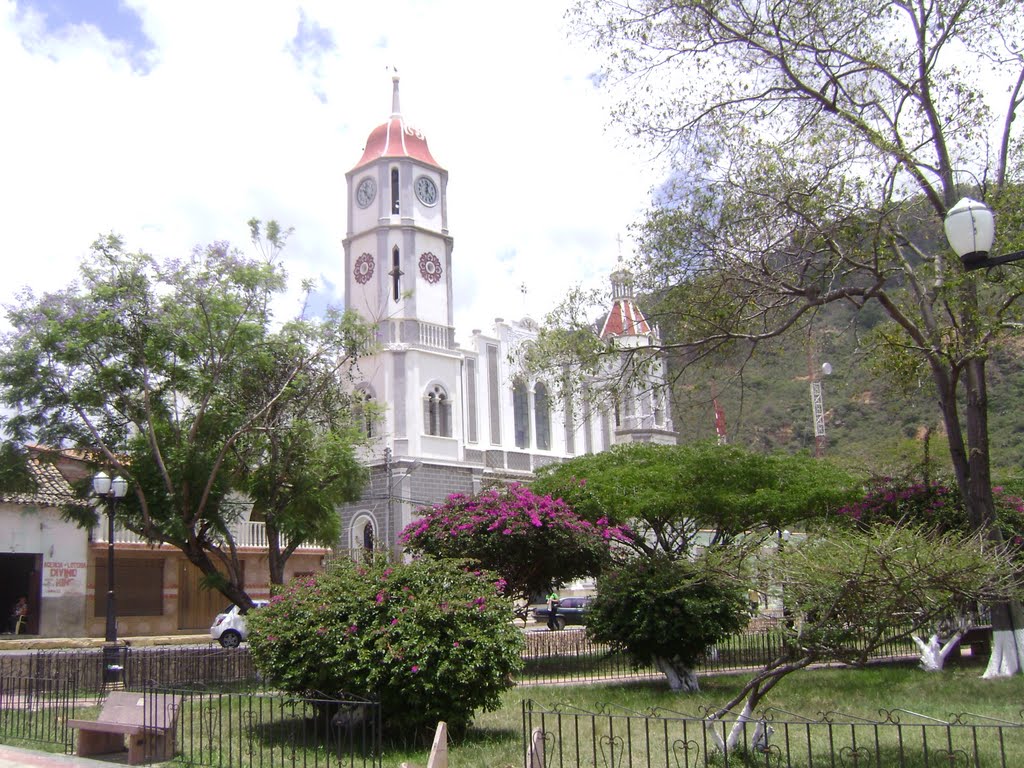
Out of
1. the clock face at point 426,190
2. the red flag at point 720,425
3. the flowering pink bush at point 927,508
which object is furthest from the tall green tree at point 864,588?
the clock face at point 426,190

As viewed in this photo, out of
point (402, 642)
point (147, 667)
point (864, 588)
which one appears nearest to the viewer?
point (864, 588)

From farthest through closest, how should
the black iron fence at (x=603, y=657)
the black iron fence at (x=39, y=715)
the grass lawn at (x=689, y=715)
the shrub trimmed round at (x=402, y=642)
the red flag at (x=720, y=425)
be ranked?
the red flag at (x=720, y=425), the black iron fence at (x=603, y=657), the black iron fence at (x=39, y=715), the shrub trimmed round at (x=402, y=642), the grass lawn at (x=689, y=715)

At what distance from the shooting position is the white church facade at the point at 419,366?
35.7 metres

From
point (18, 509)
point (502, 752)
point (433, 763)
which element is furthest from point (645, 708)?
point (18, 509)

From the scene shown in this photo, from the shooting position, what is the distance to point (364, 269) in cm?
3803

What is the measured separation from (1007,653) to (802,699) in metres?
3.65

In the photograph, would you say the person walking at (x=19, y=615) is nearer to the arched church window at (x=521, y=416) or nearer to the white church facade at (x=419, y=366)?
the white church facade at (x=419, y=366)

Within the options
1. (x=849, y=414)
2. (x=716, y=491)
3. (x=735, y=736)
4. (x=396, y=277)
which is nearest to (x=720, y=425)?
(x=716, y=491)

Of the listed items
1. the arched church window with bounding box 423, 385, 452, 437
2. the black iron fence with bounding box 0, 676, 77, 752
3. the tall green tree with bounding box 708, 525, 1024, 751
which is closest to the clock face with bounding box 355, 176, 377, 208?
the arched church window with bounding box 423, 385, 452, 437

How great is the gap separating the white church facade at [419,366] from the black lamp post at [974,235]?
1052 inches

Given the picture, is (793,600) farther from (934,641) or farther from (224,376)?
(224,376)

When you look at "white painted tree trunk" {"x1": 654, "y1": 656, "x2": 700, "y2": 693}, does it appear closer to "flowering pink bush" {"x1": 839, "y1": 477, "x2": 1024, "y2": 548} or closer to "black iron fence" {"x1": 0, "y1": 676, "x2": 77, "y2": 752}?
"flowering pink bush" {"x1": 839, "y1": 477, "x2": 1024, "y2": 548}

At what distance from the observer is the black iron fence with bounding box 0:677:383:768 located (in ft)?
30.7

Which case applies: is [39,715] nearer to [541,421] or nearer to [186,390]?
[186,390]
